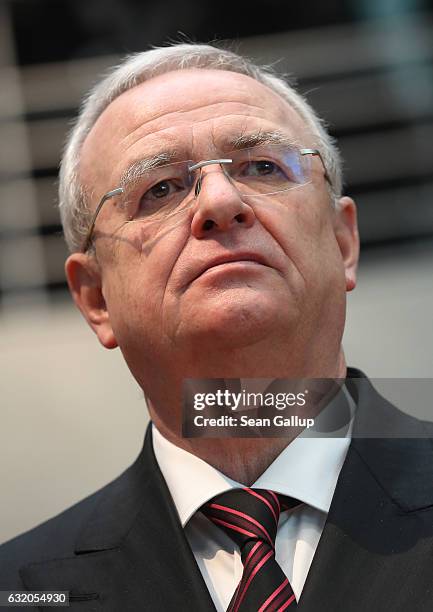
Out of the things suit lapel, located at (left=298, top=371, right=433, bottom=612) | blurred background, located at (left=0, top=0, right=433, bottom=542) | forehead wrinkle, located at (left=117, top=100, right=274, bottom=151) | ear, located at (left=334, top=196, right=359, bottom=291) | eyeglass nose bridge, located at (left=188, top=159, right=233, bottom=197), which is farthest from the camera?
blurred background, located at (left=0, top=0, right=433, bottom=542)

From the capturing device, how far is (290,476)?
211cm

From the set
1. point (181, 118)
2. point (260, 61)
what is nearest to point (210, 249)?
point (181, 118)

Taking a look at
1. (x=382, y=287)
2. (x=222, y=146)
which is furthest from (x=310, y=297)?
(x=382, y=287)

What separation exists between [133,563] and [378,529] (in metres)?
0.53

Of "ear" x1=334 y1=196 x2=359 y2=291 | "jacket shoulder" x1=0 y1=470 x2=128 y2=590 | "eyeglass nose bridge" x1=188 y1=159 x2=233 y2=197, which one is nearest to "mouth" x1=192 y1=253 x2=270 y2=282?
"eyeglass nose bridge" x1=188 y1=159 x2=233 y2=197

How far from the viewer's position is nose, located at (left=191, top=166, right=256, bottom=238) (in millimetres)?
2109

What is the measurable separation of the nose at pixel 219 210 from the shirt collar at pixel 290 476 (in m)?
0.47

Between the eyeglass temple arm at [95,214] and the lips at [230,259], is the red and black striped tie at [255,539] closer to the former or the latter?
the lips at [230,259]

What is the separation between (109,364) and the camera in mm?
4160

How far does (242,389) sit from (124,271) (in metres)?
0.43

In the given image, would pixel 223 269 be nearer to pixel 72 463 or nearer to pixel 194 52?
pixel 194 52

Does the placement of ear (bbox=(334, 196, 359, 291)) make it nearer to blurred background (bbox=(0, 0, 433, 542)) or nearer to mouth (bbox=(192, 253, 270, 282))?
mouth (bbox=(192, 253, 270, 282))

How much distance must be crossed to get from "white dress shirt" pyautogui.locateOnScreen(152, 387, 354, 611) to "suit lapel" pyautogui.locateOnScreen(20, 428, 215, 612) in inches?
1.4

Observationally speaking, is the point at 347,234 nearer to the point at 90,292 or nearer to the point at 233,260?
the point at 233,260
